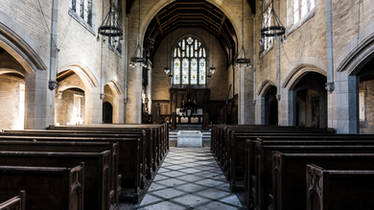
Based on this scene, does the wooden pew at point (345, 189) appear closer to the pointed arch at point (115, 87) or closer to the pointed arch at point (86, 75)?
the pointed arch at point (86, 75)

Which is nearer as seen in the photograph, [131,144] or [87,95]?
[131,144]

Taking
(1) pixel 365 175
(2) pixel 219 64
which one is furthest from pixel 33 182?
(2) pixel 219 64

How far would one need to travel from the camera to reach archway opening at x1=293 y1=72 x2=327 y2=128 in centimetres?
964

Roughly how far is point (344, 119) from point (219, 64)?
1546 centimetres

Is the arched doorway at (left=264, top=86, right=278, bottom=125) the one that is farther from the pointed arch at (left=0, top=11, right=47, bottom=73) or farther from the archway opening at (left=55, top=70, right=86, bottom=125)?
the pointed arch at (left=0, top=11, right=47, bottom=73)

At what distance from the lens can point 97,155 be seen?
213 cm

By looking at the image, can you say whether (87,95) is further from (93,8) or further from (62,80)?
(93,8)

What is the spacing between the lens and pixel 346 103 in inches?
213

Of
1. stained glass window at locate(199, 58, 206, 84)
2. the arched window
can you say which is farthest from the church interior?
stained glass window at locate(199, 58, 206, 84)

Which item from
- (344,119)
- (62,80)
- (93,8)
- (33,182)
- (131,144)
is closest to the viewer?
(33,182)

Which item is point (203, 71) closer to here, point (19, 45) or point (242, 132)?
point (242, 132)

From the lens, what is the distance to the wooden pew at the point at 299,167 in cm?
200

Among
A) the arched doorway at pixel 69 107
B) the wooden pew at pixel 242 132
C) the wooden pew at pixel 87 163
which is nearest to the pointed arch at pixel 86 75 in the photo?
the arched doorway at pixel 69 107

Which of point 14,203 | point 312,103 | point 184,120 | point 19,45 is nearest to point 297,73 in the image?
point 312,103
